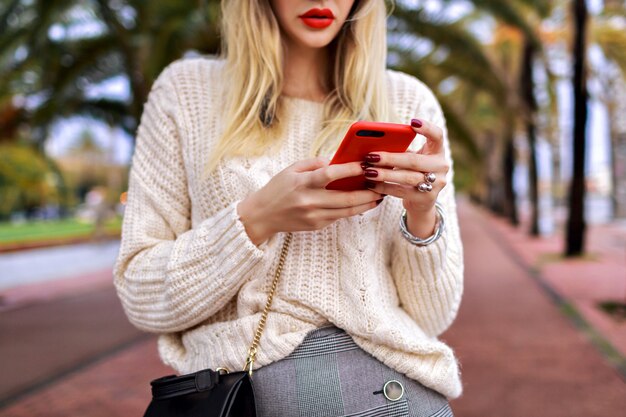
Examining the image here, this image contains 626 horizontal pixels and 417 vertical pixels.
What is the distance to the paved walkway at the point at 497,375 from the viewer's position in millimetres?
4176

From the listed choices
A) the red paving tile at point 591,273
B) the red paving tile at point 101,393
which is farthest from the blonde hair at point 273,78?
the red paving tile at point 591,273

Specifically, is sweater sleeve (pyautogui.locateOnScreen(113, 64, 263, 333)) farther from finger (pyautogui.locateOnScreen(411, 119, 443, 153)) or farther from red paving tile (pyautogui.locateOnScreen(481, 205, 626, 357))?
red paving tile (pyautogui.locateOnScreen(481, 205, 626, 357))

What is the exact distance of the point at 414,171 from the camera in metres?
1.08

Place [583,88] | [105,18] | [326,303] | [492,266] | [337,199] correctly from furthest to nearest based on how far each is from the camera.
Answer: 1. [492,266]
2. [583,88]
3. [105,18]
4. [326,303]
5. [337,199]

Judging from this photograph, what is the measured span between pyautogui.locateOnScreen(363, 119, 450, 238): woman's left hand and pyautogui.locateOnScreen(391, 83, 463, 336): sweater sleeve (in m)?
0.12

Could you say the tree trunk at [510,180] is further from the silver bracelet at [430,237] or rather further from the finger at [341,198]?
the finger at [341,198]

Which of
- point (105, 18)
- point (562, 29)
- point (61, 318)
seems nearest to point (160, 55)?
point (105, 18)

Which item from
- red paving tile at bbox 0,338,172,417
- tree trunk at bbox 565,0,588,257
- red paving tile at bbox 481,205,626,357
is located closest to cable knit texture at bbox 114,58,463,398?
red paving tile at bbox 0,338,172,417

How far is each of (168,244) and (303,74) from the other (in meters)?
0.54

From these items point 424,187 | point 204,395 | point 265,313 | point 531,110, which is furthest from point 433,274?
point 531,110

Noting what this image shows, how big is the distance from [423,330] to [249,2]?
852mm

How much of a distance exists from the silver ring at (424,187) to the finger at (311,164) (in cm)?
18

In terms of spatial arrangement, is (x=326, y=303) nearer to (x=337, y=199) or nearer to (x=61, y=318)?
(x=337, y=199)

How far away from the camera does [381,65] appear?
1471mm
